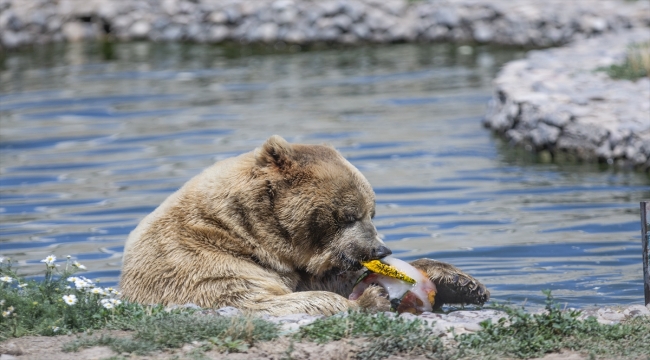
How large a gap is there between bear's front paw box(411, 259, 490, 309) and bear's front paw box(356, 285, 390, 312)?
0.72 metres

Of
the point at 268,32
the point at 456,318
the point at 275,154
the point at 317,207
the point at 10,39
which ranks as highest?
the point at 275,154

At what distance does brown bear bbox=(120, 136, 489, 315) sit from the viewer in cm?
596

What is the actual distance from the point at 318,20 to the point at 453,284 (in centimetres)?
1592

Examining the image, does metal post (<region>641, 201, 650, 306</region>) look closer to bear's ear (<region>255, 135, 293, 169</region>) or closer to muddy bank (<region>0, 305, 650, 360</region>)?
muddy bank (<region>0, 305, 650, 360</region>)

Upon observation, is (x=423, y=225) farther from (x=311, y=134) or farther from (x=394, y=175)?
(x=311, y=134)

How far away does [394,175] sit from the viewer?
12047mm

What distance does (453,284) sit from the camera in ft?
21.7

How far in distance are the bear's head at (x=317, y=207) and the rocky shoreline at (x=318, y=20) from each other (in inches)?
599

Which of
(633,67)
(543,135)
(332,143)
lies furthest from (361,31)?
(543,135)

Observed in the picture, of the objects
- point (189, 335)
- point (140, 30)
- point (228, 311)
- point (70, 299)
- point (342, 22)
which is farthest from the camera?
point (140, 30)

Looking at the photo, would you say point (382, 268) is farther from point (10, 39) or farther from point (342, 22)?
point (10, 39)

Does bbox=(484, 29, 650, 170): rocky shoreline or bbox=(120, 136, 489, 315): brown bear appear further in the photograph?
bbox=(484, 29, 650, 170): rocky shoreline

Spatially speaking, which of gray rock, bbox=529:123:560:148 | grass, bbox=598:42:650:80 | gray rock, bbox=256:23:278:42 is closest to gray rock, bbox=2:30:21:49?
gray rock, bbox=256:23:278:42

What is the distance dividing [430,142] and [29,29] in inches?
507
